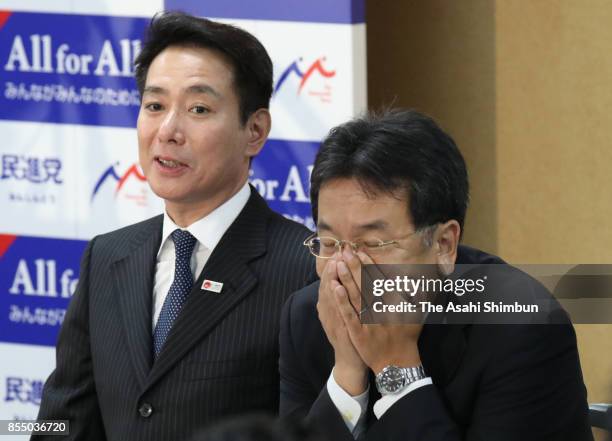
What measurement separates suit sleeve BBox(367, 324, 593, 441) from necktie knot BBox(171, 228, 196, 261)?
732mm

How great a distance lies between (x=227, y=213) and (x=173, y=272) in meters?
0.19

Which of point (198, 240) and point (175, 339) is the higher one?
point (198, 240)

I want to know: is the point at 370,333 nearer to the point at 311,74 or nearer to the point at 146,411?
the point at 146,411

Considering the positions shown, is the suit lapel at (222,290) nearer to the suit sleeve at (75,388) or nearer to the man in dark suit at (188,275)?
the man in dark suit at (188,275)

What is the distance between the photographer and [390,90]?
4465 mm

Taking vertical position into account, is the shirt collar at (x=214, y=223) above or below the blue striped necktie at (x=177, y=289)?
above

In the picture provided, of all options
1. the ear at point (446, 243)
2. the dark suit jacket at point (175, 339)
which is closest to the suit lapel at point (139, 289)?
the dark suit jacket at point (175, 339)

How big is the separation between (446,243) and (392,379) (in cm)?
30

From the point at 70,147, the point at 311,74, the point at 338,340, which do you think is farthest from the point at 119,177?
the point at 338,340

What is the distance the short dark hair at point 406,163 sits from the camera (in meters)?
2.12

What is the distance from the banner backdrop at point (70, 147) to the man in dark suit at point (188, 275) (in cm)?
107

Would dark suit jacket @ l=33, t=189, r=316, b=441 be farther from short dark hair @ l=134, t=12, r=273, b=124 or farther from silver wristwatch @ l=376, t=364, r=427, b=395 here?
silver wristwatch @ l=376, t=364, r=427, b=395

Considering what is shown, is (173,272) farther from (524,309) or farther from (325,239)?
(524,309)

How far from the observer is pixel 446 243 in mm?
2197
